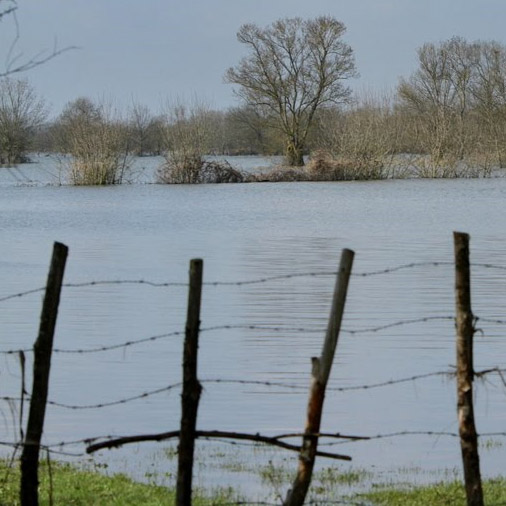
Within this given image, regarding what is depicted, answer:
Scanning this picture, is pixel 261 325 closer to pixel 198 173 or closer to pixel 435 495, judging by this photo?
pixel 435 495

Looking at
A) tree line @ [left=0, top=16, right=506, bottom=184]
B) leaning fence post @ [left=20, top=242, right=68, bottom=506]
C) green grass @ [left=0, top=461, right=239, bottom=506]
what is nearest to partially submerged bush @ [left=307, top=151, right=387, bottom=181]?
tree line @ [left=0, top=16, right=506, bottom=184]

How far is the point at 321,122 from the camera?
3009 inches

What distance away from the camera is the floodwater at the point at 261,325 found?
1146 centimetres

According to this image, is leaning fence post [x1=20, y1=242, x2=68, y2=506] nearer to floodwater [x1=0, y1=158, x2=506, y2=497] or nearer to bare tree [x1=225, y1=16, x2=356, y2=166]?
floodwater [x1=0, y1=158, x2=506, y2=497]

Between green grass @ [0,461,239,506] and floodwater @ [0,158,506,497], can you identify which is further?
floodwater @ [0,158,506,497]

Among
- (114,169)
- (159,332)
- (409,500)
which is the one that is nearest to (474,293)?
(159,332)

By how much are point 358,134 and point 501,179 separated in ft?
30.9

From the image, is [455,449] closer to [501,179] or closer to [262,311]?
[262,311]

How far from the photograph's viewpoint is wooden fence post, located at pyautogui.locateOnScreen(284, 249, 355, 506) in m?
6.91

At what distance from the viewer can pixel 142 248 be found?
32.2m

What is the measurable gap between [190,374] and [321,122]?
230 feet

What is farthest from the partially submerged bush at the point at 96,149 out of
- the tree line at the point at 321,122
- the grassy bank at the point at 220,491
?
the grassy bank at the point at 220,491

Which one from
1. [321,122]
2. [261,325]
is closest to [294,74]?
[321,122]

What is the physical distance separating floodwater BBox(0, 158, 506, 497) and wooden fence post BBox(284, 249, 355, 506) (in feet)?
5.70
